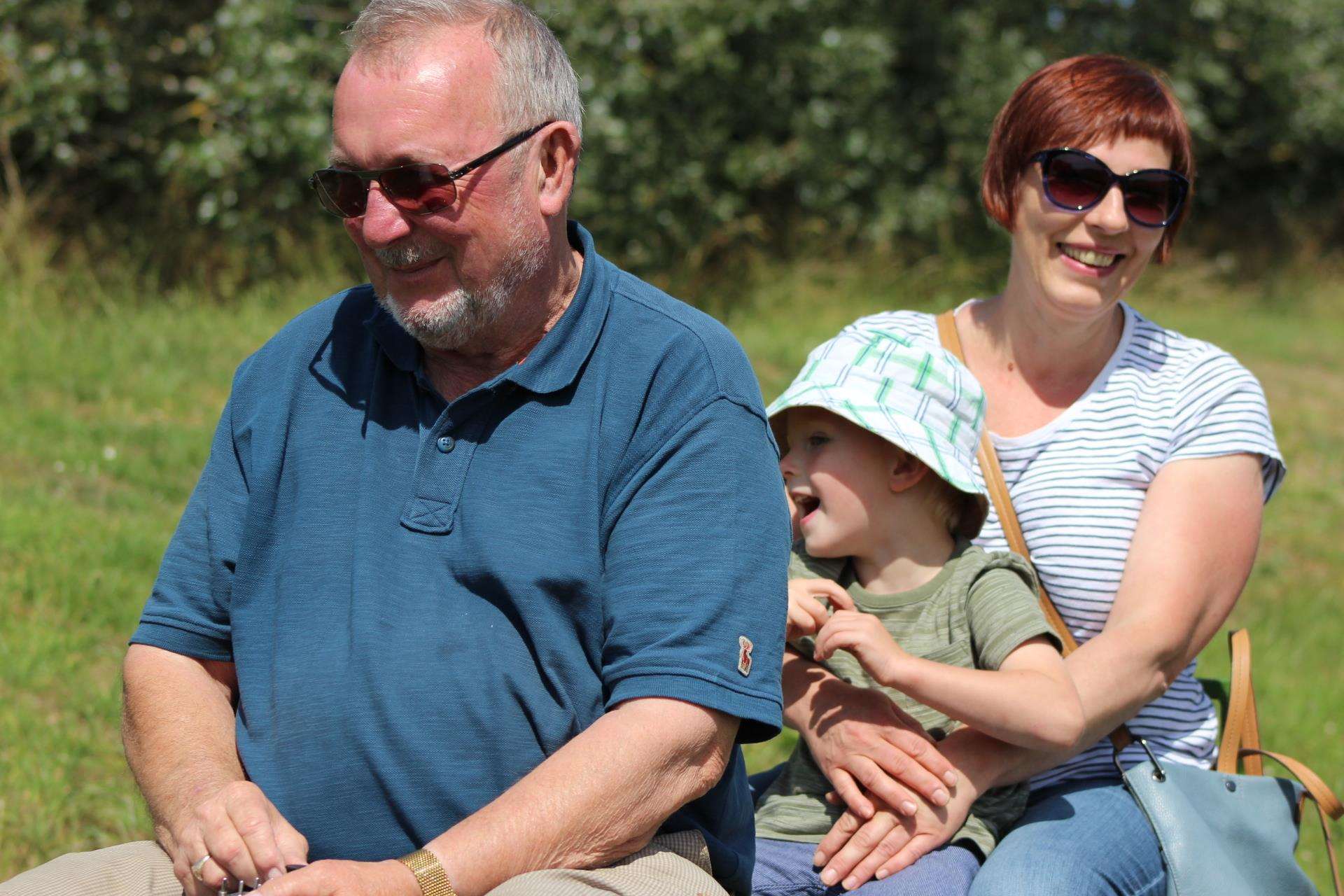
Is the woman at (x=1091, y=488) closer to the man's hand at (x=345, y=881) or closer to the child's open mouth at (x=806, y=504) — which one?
the child's open mouth at (x=806, y=504)

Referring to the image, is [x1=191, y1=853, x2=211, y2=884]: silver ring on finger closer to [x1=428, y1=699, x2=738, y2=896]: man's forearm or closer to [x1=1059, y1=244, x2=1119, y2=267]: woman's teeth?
[x1=428, y1=699, x2=738, y2=896]: man's forearm

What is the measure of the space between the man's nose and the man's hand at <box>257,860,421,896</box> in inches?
38.8

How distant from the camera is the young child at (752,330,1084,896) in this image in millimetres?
2430

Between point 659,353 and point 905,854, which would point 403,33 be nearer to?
point 659,353

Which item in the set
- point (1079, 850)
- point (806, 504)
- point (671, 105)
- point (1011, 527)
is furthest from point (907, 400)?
point (671, 105)

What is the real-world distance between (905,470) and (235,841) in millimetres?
1386

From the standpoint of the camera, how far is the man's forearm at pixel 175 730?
2.18 meters

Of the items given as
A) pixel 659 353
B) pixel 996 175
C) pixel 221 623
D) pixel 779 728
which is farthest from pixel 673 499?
pixel 996 175

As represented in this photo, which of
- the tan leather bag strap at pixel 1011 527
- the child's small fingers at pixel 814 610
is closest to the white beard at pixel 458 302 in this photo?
the child's small fingers at pixel 814 610

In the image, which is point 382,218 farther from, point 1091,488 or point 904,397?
point 1091,488

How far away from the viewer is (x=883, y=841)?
2422mm

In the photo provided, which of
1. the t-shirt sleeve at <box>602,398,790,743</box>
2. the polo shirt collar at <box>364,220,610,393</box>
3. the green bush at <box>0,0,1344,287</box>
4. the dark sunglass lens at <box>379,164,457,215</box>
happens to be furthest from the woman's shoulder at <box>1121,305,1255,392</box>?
the green bush at <box>0,0,1344,287</box>

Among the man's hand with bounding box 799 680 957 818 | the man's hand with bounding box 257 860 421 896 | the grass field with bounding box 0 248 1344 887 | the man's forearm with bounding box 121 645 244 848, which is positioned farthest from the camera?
the grass field with bounding box 0 248 1344 887

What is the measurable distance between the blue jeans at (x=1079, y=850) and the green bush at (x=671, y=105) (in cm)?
507
